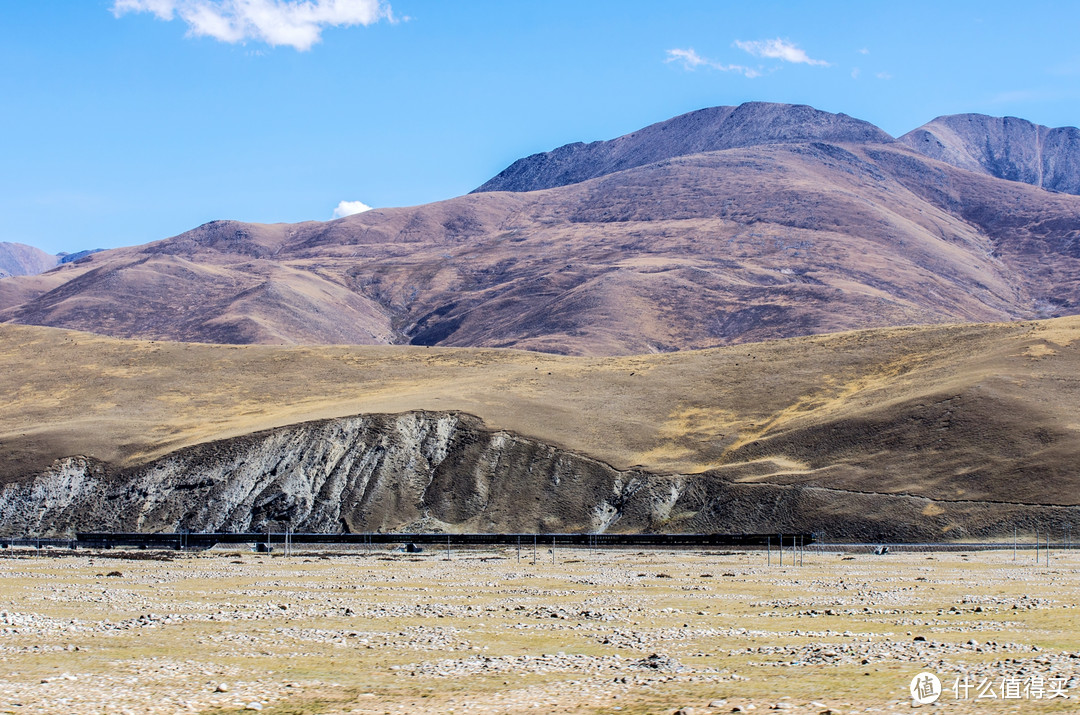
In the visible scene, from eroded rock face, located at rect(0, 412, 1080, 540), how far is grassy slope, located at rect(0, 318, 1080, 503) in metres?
2.38

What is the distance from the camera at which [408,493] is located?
80.4 meters

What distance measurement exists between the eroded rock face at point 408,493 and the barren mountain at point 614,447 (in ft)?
0.50

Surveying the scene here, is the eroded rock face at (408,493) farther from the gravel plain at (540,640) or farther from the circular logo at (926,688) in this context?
the circular logo at (926,688)

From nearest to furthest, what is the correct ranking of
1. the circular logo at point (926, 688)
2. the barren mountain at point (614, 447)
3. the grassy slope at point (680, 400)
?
the circular logo at point (926, 688) < the barren mountain at point (614, 447) < the grassy slope at point (680, 400)

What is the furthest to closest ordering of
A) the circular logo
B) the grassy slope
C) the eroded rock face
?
the grassy slope
the eroded rock face
the circular logo

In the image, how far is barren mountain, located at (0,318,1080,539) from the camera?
72250mm

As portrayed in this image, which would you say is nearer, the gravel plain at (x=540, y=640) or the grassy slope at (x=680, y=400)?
the gravel plain at (x=540, y=640)

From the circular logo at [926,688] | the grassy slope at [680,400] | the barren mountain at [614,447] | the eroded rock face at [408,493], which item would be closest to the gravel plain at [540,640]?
the circular logo at [926,688]

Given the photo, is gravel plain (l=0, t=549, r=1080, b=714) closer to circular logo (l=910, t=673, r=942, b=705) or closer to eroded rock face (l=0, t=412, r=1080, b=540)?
circular logo (l=910, t=673, r=942, b=705)

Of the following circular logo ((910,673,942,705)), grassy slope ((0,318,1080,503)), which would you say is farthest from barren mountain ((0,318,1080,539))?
circular logo ((910,673,942,705))

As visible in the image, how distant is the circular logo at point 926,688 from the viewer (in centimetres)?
1734

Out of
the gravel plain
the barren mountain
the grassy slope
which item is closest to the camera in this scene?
the gravel plain

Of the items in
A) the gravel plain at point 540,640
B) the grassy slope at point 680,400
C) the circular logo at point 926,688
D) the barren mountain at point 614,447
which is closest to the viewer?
the circular logo at point 926,688

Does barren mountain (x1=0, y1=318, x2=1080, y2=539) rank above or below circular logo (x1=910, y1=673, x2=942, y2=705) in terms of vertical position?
above
